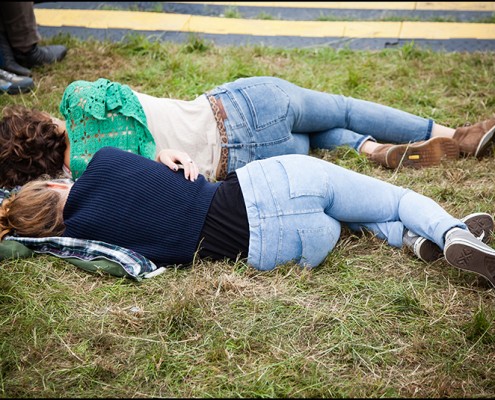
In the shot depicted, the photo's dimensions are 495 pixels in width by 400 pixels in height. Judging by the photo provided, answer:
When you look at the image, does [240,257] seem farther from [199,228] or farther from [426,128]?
[426,128]

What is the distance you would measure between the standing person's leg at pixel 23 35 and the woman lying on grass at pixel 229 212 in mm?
2251

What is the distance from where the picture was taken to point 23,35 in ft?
15.9

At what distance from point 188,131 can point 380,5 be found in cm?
344

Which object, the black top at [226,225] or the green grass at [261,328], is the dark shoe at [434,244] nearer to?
the green grass at [261,328]

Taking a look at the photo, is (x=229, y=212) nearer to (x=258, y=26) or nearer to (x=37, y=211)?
(x=37, y=211)

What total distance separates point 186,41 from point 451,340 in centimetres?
363

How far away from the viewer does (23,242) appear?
301 centimetres

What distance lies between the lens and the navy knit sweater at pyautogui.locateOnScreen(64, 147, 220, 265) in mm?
2764

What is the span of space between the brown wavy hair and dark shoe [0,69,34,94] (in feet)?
6.00

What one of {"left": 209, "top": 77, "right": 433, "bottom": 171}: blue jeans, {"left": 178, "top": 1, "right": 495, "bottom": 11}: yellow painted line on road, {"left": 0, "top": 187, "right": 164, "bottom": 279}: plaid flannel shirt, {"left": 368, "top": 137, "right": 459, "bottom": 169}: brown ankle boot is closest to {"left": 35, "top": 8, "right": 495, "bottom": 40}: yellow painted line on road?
{"left": 178, "top": 1, "right": 495, "bottom": 11}: yellow painted line on road

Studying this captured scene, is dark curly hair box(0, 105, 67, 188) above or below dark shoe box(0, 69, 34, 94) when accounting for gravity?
above

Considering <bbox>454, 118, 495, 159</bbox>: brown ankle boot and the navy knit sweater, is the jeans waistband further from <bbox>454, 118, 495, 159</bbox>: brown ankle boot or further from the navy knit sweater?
<bbox>454, 118, 495, 159</bbox>: brown ankle boot

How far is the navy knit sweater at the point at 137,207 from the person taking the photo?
276 centimetres

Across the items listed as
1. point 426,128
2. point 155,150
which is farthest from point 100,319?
point 426,128
